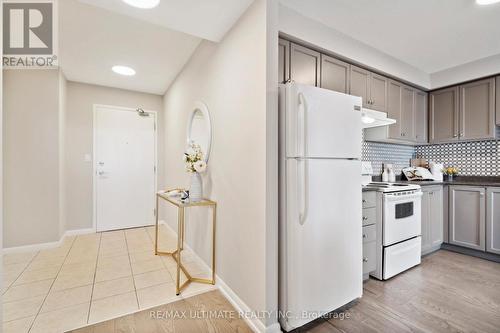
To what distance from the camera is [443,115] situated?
3.39 m

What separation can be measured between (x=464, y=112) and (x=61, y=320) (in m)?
4.93

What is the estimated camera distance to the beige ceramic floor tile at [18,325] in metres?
1.61

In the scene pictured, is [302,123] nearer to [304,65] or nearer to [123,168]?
[304,65]

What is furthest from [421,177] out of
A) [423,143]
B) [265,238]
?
[265,238]

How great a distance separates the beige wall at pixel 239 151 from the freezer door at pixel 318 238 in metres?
0.19

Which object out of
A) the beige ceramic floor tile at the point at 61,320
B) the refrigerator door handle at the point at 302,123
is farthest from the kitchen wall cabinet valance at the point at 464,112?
the beige ceramic floor tile at the point at 61,320

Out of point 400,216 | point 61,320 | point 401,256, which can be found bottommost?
point 61,320

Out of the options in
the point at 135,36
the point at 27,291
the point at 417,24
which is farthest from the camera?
the point at 135,36

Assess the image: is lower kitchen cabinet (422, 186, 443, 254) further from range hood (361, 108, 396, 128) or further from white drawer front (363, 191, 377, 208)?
white drawer front (363, 191, 377, 208)

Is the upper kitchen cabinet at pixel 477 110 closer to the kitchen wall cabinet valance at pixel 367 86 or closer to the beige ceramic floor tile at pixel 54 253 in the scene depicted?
the kitchen wall cabinet valance at pixel 367 86

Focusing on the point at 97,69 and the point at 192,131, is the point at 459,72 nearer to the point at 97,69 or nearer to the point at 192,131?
the point at 192,131

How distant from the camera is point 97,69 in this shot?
327cm

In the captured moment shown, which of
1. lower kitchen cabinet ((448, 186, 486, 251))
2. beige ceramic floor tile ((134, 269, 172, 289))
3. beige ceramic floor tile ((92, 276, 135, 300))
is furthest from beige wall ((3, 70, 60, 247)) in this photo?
lower kitchen cabinet ((448, 186, 486, 251))

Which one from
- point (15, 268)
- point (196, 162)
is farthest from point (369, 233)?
point (15, 268)
